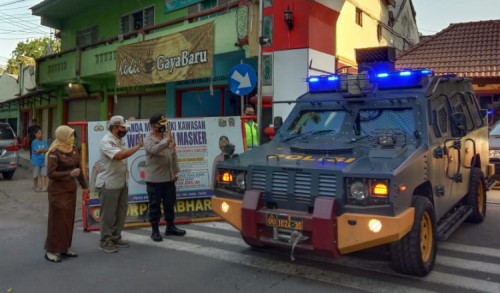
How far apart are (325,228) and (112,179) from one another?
2815 millimetres

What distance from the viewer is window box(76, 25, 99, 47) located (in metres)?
→ 20.0

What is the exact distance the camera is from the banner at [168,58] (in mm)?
12133

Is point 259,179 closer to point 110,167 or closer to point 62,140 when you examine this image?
point 110,167

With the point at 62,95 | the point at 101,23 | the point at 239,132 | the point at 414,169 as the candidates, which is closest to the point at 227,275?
the point at 414,169

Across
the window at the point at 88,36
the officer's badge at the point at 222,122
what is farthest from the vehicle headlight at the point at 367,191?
the window at the point at 88,36

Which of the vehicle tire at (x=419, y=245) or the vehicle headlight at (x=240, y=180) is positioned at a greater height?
the vehicle headlight at (x=240, y=180)

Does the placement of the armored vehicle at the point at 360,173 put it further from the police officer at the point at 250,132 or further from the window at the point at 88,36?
the window at the point at 88,36

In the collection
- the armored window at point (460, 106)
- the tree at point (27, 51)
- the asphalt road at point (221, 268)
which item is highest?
the tree at point (27, 51)

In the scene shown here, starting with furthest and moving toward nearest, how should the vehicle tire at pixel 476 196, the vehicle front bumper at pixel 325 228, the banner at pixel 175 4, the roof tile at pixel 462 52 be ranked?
the roof tile at pixel 462 52 < the banner at pixel 175 4 < the vehicle tire at pixel 476 196 < the vehicle front bumper at pixel 325 228

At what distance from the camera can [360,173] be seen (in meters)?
4.06

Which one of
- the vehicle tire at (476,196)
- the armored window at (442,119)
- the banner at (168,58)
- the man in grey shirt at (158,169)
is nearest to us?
the armored window at (442,119)

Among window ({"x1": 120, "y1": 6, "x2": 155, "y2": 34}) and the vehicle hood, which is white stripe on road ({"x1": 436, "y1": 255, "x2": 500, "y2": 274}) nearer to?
the vehicle hood

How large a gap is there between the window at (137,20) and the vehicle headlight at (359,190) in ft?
47.5

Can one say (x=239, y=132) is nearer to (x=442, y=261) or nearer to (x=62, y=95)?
(x=442, y=261)
